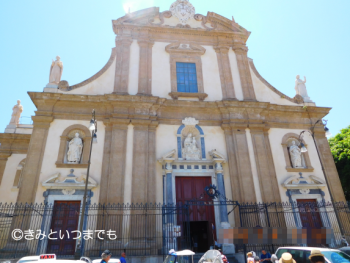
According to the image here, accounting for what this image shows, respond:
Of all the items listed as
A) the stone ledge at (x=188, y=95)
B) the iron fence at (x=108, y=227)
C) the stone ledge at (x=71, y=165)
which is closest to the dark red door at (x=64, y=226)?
the iron fence at (x=108, y=227)

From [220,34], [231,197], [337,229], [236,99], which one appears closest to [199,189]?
[231,197]

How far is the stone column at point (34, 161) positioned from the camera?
11102 millimetres

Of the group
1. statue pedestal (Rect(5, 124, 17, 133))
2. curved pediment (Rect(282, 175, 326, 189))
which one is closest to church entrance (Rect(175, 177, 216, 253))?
curved pediment (Rect(282, 175, 326, 189))

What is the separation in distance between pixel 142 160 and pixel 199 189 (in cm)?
313

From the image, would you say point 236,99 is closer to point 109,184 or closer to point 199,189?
point 199,189

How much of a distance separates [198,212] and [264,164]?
13.8 feet

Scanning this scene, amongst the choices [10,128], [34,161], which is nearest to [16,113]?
[10,128]

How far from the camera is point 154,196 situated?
11.9 meters

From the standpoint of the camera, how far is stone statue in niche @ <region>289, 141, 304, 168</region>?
543 inches

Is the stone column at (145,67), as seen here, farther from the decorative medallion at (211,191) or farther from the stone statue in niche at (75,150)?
the decorative medallion at (211,191)

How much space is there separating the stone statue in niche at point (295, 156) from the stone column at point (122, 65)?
9.48 m

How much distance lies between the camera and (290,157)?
1410 cm

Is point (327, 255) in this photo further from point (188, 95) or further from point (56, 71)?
point (56, 71)

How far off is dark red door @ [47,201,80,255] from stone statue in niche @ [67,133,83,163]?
6.39ft
